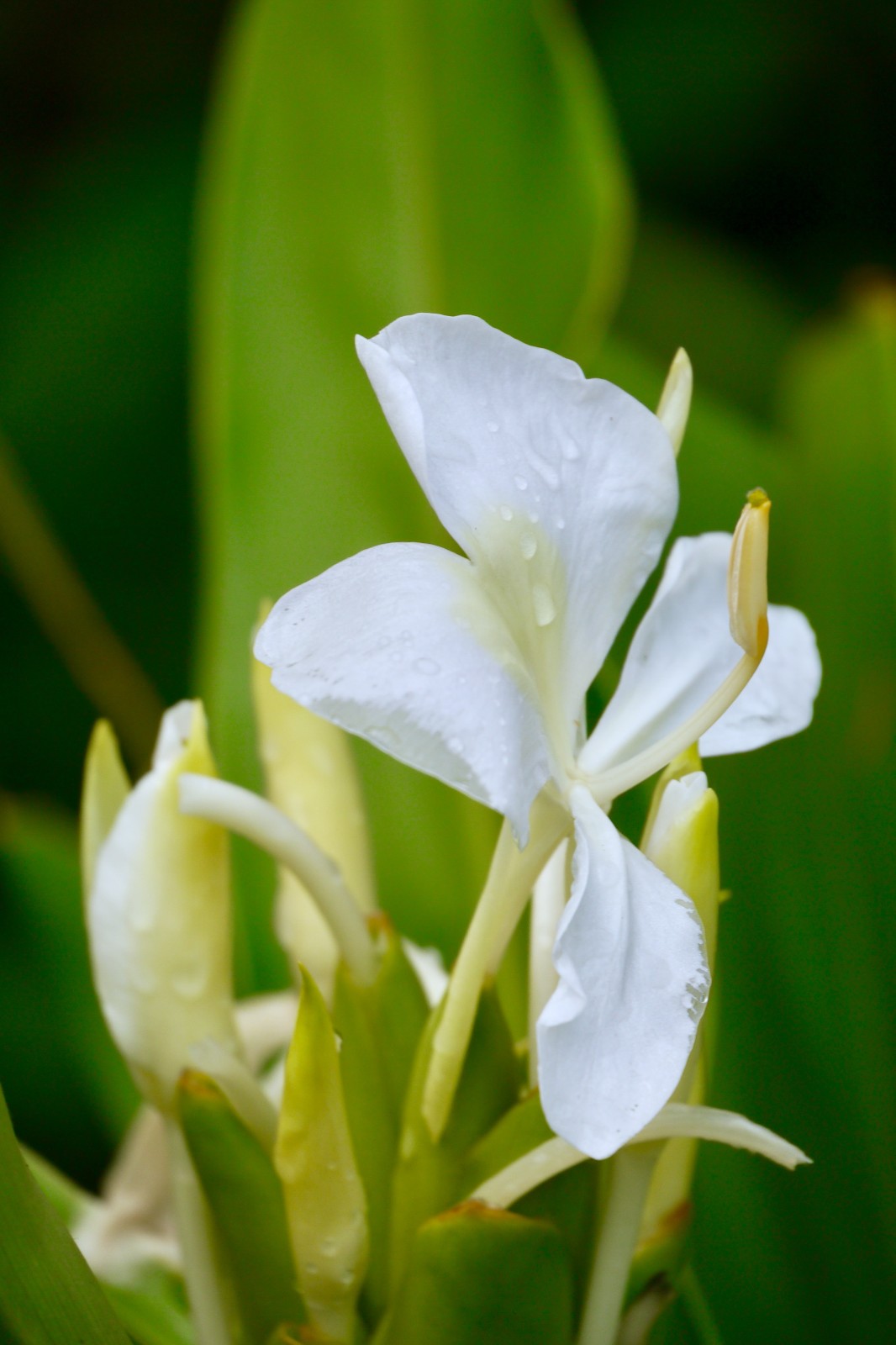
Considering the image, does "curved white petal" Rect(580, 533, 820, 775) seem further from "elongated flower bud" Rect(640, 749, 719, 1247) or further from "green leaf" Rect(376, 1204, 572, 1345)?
"green leaf" Rect(376, 1204, 572, 1345)

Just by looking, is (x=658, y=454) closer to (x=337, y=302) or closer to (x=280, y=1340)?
(x=280, y=1340)

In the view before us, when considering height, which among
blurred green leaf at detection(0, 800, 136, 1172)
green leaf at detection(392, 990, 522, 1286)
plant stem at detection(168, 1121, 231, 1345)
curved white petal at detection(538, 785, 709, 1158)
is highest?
curved white petal at detection(538, 785, 709, 1158)

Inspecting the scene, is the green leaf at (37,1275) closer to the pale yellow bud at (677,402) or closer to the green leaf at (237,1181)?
the green leaf at (237,1181)

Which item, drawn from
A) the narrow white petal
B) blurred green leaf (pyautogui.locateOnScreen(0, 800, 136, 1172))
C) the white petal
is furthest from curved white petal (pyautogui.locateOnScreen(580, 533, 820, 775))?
blurred green leaf (pyautogui.locateOnScreen(0, 800, 136, 1172))

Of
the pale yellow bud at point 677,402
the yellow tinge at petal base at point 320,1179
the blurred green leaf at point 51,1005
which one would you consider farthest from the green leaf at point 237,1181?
the blurred green leaf at point 51,1005

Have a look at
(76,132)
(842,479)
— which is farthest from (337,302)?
(76,132)
